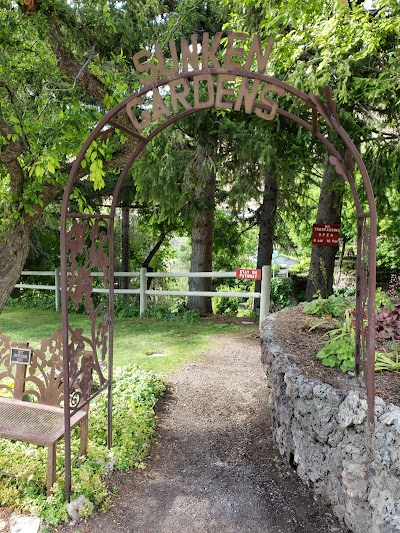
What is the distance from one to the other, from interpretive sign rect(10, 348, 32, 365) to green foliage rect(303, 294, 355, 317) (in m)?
3.11

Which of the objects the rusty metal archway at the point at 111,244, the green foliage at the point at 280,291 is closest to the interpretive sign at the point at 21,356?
the rusty metal archway at the point at 111,244

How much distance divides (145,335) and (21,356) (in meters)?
3.83

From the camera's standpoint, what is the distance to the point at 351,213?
12148 millimetres

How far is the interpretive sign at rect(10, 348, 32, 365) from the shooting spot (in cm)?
339

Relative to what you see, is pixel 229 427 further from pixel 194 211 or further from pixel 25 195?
pixel 194 211

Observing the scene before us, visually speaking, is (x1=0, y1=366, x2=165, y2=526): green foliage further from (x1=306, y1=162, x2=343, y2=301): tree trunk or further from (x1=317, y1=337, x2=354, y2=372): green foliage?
(x1=306, y1=162, x2=343, y2=301): tree trunk

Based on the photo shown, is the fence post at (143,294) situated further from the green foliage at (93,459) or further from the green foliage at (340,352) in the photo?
the green foliage at (340,352)

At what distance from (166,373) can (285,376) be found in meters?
2.37

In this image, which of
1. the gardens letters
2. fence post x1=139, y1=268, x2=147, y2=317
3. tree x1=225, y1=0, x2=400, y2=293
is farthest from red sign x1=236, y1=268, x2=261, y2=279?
the gardens letters

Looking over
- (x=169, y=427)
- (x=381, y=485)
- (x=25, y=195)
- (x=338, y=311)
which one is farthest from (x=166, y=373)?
(x=381, y=485)

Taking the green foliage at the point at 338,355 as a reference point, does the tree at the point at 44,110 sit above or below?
above

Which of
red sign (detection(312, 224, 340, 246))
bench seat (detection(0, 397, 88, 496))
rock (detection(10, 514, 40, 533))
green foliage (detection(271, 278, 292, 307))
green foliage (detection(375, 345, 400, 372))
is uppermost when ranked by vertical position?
→ red sign (detection(312, 224, 340, 246))

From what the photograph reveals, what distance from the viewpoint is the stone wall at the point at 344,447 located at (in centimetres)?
247

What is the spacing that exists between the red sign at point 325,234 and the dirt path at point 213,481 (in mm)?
3398
